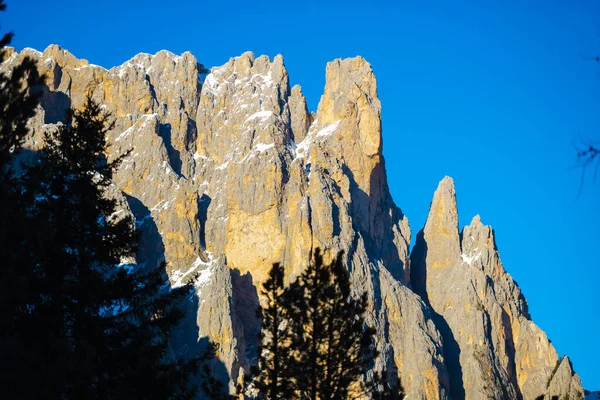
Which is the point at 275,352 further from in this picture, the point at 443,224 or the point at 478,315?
the point at 443,224

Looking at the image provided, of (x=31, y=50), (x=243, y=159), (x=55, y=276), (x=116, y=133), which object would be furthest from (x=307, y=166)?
(x=55, y=276)

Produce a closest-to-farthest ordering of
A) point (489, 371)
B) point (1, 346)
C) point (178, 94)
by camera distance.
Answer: point (1, 346) → point (489, 371) → point (178, 94)

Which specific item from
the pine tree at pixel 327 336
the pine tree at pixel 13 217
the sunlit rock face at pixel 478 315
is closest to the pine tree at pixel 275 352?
the pine tree at pixel 327 336

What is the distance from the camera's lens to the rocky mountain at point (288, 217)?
102500mm

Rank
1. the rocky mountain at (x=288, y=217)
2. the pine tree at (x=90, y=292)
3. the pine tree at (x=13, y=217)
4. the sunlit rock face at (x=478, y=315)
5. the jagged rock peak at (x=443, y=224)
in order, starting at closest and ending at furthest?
the pine tree at (x=13, y=217)
the pine tree at (x=90, y=292)
the rocky mountain at (x=288, y=217)
the sunlit rock face at (x=478, y=315)
the jagged rock peak at (x=443, y=224)

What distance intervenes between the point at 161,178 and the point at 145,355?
306ft

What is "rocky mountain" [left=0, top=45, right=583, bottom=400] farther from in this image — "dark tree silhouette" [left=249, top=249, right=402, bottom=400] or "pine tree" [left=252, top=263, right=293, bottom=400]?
"dark tree silhouette" [left=249, top=249, right=402, bottom=400]

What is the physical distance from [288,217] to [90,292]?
8284cm

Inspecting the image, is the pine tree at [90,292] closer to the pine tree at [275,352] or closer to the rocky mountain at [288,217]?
the pine tree at [275,352]

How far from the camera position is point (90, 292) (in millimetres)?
24641

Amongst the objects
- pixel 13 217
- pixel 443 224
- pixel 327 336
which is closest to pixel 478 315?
pixel 443 224

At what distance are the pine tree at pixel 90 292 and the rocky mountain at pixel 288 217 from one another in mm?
65779

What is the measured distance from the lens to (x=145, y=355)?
24.0m

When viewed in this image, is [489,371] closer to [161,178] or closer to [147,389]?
[161,178]
